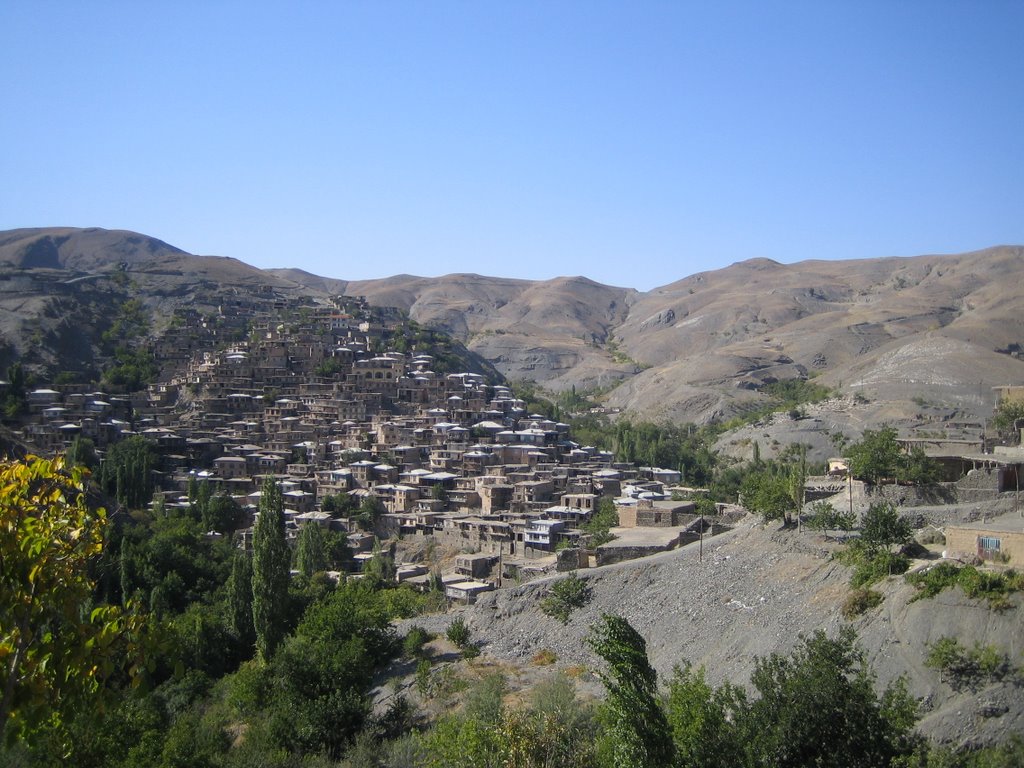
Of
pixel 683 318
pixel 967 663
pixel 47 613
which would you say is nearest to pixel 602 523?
pixel 967 663

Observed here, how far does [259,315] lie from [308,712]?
2174 inches

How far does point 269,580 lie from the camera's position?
2383 cm

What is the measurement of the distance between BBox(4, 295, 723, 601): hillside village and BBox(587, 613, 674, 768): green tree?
520 inches

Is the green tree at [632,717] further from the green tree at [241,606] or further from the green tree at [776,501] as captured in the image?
the green tree at [241,606]

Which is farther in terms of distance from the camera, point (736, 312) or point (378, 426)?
point (736, 312)

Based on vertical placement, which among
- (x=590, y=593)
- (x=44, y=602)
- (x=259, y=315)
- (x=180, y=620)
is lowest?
(x=180, y=620)

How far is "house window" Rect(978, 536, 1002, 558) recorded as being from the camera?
16203 mm

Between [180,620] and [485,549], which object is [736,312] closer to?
[485,549]

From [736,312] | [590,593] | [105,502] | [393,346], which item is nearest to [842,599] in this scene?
[590,593]

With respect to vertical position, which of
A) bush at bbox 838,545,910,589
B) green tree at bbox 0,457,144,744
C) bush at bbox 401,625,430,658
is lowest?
bush at bbox 401,625,430,658

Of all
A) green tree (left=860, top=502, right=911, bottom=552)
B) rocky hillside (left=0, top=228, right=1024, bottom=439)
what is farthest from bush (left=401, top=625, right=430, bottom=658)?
rocky hillside (left=0, top=228, right=1024, bottom=439)

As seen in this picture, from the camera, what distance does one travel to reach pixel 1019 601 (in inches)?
540

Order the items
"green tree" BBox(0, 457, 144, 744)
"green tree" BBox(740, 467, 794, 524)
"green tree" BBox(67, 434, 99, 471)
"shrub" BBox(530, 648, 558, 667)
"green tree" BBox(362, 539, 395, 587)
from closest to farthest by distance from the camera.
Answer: "green tree" BBox(0, 457, 144, 744), "shrub" BBox(530, 648, 558, 667), "green tree" BBox(740, 467, 794, 524), "green tree" BBox(362, 539, 395, 587), "green tree" BBox(67, 434, 99, 471)

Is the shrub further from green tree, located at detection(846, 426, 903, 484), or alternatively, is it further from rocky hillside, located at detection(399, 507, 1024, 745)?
green tree, located at detection(846, 426, 903, 484)
